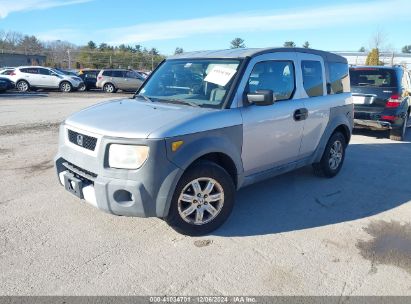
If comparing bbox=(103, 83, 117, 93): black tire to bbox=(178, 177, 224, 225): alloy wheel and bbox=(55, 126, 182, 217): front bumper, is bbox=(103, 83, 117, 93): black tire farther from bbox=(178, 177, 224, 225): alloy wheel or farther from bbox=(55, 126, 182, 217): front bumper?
bbox=(178, 177, 224, 225): alloy wheel

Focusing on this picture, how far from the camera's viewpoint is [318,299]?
2740mm

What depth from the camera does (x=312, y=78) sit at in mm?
4938

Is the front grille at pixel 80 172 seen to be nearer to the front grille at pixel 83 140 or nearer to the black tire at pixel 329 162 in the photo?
the front grille at pixel 83 140

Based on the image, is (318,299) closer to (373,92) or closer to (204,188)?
(204,188)

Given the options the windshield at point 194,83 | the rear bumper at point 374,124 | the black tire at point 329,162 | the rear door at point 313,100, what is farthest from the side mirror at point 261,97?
the rear bumper at point 374,124

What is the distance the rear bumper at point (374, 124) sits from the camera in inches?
326

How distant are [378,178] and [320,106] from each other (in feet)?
5.82

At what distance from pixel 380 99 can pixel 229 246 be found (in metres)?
6.60

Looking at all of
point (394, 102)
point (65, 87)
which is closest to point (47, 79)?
point (65, 87)

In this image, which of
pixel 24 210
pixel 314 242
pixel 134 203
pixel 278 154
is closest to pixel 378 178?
pixel 278 154

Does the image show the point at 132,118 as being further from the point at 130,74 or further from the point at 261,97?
the point at 130,74

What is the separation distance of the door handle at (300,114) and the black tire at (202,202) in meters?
1.38

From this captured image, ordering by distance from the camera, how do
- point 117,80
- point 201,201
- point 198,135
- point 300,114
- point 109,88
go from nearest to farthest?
point 198,135 → point 201,201 → point 300,114 → point 117,80 → point 109,88

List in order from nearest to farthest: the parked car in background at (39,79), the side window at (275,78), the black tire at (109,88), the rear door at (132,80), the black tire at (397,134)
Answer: the side window at (275,78), the black tire at (397,134), the parked car in background at (39,79), the black tire at (109,88), the rear door at (132,80)
